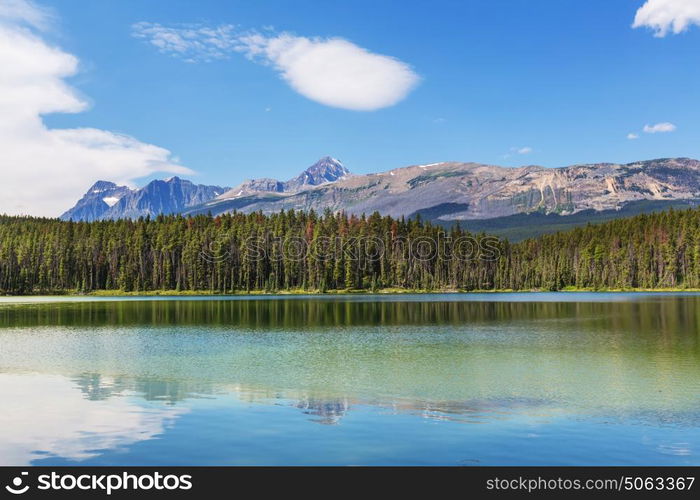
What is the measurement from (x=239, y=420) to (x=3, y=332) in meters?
50.9

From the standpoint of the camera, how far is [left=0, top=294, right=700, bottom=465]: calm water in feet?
63.5

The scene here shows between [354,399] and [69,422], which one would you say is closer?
[69,422]

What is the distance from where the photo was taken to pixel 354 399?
2783 cm

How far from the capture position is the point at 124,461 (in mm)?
18266

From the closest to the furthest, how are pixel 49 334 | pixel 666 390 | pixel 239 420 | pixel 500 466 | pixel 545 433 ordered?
pixel 500 466 → pixel 545 433 → pixel 239 420 → pixel 666 390 → pixel 49 334

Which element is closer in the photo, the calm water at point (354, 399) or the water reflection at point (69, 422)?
the calm water at point (354, 399)

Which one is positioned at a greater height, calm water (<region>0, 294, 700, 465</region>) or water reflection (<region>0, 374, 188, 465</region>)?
water reflection (<region>0, 374, 188, 465</region>)

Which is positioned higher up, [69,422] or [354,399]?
[69,422]

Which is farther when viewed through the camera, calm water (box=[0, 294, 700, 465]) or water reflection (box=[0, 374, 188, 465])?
water reflection (box=[0, 374, 188, 465])

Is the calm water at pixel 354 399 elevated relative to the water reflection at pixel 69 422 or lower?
lower

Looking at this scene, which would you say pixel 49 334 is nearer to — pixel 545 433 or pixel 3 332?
pixel 3 332

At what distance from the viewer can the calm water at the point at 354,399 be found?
1934cm

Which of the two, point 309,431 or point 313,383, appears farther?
point 313,383

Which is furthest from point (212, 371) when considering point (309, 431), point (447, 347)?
point (447, 347)
